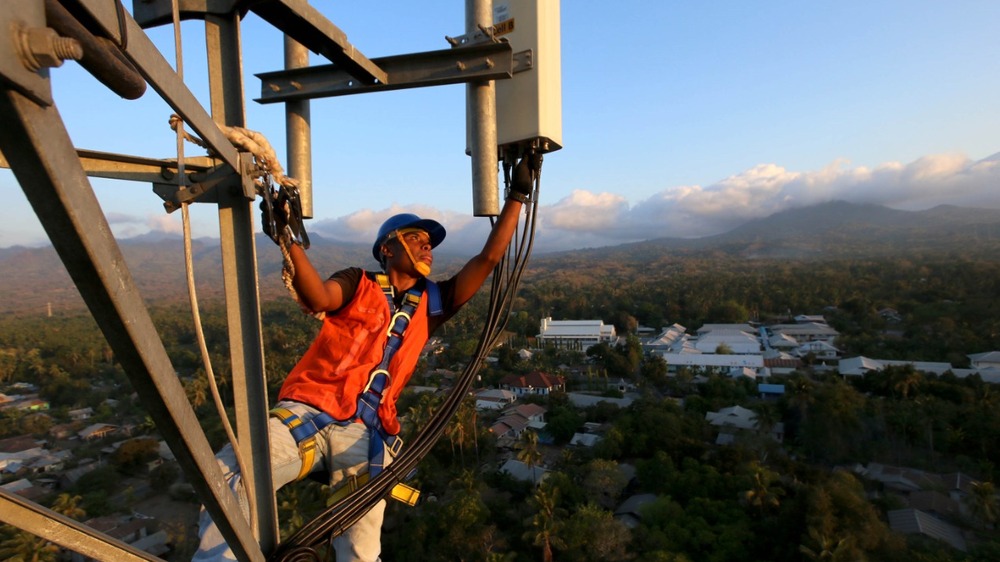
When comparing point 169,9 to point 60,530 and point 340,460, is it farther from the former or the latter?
point 340,460

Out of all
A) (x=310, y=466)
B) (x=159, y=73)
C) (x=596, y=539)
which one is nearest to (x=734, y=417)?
(x=596, y=539)

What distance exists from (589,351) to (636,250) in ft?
532

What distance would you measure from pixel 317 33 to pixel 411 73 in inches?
16.4

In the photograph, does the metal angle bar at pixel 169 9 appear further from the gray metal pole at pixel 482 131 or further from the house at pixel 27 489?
the house at pixel 27 489

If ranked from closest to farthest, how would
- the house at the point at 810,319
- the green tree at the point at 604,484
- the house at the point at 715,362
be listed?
1. the green tree at the point at 604,484
2. the house at the point at 715,362
3. the house at the point at 810,319

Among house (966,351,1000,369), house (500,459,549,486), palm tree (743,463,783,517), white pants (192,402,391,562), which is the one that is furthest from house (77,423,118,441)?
house (966,351,1000,369)

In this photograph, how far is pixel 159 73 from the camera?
3.89 feet

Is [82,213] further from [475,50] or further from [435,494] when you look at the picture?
[435,494]

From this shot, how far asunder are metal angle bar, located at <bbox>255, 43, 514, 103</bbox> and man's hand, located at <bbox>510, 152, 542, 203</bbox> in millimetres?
445

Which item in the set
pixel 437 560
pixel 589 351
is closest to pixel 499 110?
pixel 437 560

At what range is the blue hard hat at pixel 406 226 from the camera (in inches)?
105

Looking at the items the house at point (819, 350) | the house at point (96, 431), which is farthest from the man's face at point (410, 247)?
the house at point (819, 350)

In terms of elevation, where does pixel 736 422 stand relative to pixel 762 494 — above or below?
below

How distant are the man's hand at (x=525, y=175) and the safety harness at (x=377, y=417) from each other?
0.61 meters
